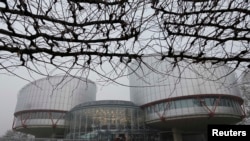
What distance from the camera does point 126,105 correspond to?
31.4m

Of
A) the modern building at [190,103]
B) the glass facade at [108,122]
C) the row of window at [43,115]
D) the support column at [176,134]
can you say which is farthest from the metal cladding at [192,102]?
the row of window at [43,115]

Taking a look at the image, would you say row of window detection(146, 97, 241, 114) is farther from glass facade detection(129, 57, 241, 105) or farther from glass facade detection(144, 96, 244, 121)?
glass facade detection(129, 57, 241, 105)

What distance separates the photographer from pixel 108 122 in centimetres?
2838

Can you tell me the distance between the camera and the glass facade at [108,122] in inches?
1049

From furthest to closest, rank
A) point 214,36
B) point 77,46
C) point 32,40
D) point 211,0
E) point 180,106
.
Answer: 1. point 180,106
2. point 214,36
3. point 211,0
4. point 77,46
5. point 32,40

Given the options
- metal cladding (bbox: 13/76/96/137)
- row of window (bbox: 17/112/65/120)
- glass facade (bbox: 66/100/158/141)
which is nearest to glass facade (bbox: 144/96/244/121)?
glass facade (bbox: 66/100/158/141)

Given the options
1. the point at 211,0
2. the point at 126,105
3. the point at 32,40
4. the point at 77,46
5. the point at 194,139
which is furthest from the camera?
the point at 194,139

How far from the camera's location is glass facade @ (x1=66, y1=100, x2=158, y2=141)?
26.6 m

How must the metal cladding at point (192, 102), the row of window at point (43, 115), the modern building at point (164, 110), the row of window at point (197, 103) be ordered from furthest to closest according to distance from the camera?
the row of window at point (43, 115) < the row of window at point (197, 103) < the metal cladding at point (192, 102) < the modern building at point (164, 110)

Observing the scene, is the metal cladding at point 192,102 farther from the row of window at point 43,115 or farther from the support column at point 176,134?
the row of window at point 43,115

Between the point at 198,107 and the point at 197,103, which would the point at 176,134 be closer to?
the point at 198,107

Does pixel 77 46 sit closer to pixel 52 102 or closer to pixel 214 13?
pixel 214 13

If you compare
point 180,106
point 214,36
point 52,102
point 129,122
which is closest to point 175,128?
point 180,106

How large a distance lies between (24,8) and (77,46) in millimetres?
833
